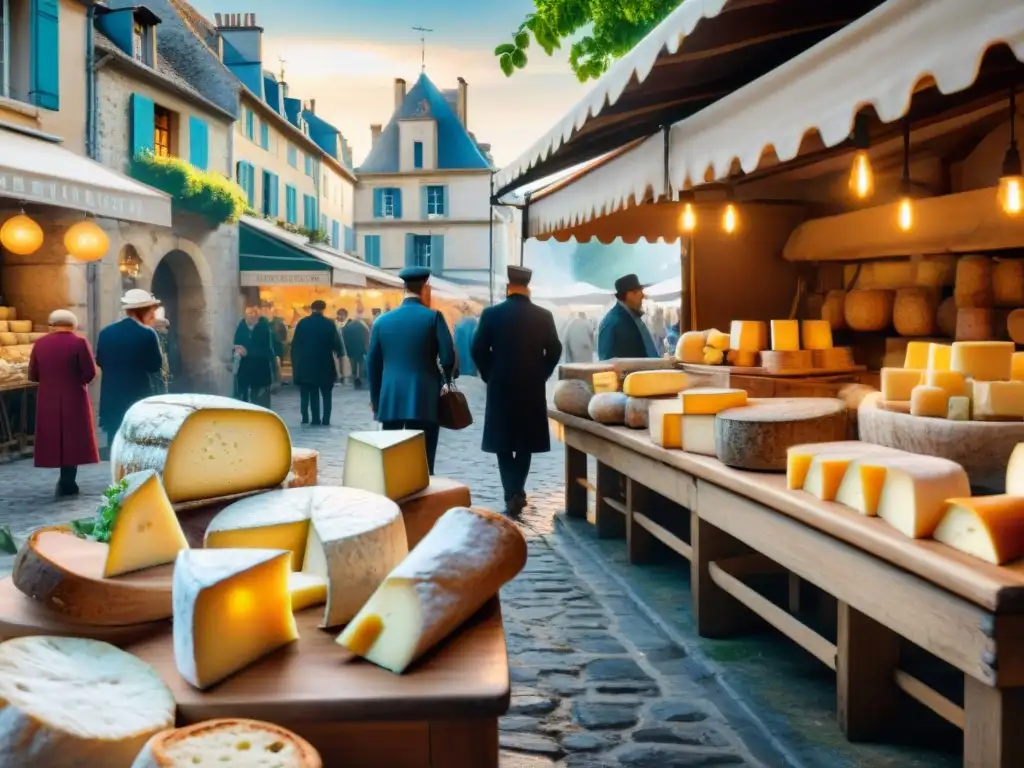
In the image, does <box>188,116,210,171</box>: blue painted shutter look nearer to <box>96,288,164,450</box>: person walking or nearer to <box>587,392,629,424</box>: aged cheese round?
<box>96,288,164,450</box>: person walking

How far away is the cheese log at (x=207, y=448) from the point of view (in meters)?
2.15

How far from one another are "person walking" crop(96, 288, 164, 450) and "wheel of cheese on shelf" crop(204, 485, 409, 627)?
7.08m

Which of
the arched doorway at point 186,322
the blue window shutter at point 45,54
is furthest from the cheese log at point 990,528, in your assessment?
the arched doorway at point 186,322

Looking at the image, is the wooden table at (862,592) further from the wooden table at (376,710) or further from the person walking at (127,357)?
the person walking at (127,357)

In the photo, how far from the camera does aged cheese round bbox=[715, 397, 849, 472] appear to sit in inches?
140

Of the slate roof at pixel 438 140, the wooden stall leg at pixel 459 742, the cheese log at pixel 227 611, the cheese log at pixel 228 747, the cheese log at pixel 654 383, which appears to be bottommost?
the wooden stall leg at pixel 459 742

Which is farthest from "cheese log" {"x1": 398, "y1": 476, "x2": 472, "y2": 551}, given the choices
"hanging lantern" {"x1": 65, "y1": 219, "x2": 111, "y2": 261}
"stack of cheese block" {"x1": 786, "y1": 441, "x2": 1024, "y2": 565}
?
"hanging lantern" {"x1": 65, "y1": 219, "x2": 111, "y2": 261}

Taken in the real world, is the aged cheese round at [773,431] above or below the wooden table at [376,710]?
above

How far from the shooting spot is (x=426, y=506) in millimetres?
2338

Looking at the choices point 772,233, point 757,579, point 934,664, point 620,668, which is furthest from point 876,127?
point 620,668

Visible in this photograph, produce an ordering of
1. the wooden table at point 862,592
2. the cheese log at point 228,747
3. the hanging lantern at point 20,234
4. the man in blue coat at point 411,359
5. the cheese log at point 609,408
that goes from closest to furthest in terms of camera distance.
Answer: the cheese log at point 228,747
the wooden table at point 862,592
the cheese log at point 609,408
the man in blue coat at point 411,359
the hanging lantern at point 20,234

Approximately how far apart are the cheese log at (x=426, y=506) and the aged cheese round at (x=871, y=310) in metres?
4.37

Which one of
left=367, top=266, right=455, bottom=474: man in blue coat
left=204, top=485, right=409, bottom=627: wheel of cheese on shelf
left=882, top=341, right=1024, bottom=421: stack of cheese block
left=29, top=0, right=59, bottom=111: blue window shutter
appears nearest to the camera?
left=204, top=485, right=409, bottom=627: wheel of cheese on shelf

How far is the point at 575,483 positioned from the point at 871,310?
2392mm
